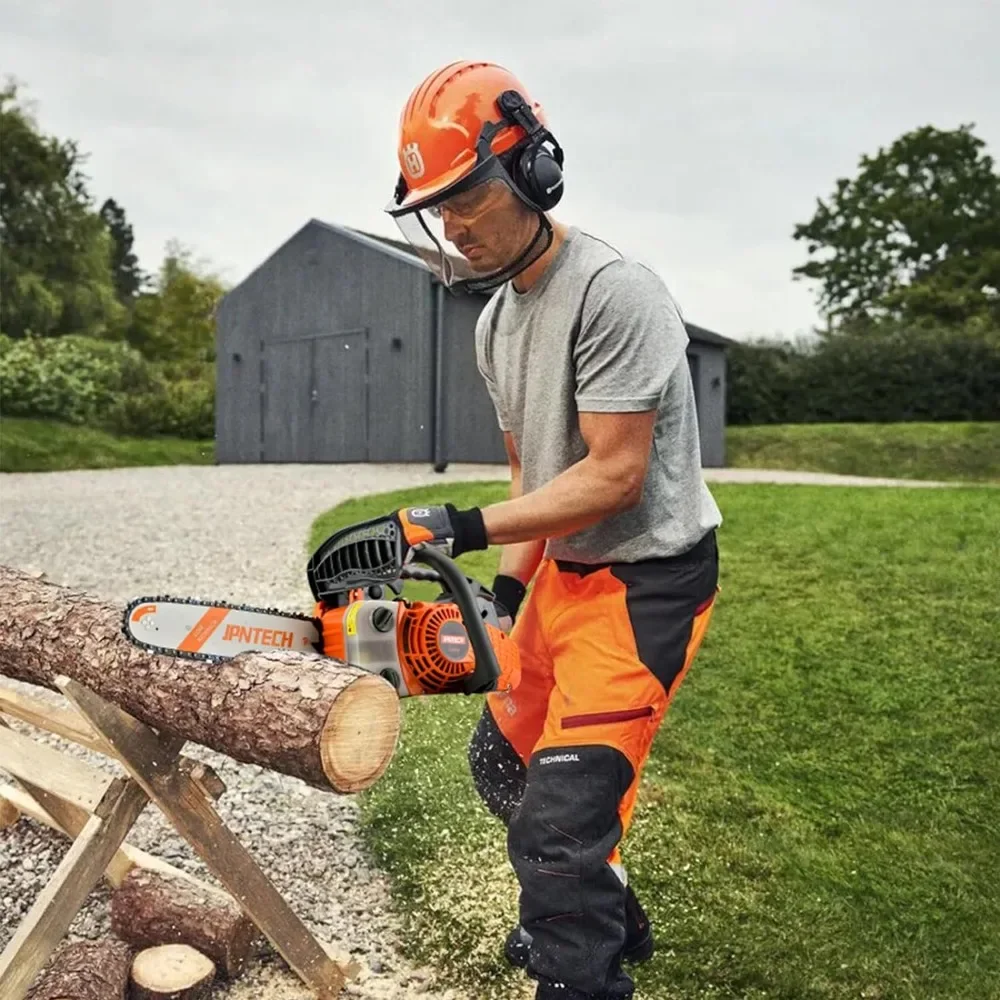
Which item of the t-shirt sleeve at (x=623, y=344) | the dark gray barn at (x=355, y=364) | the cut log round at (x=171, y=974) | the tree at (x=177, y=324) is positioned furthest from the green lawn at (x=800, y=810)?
the tree at (x=177, y=324)

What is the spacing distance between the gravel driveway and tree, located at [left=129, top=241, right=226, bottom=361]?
2177 cm

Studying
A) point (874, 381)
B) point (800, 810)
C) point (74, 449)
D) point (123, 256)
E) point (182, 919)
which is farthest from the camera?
point (123, 256)

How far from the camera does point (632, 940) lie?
2764mm

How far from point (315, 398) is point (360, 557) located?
17.6 m

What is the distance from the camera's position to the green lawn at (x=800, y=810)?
3.07 meters

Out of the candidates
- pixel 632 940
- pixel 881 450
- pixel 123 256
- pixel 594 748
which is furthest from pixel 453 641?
pixel 123 256

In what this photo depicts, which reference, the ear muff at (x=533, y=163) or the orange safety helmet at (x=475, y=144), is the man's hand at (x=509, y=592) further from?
the ear muff at (x=533, y=163)

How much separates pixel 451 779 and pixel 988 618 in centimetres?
363

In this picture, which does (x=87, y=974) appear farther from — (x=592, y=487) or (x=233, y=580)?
(x=233, y=580)

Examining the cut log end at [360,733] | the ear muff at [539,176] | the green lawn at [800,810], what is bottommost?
the green lawn at [800,810]

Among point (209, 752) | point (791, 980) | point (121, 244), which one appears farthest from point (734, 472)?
point (121, 244)

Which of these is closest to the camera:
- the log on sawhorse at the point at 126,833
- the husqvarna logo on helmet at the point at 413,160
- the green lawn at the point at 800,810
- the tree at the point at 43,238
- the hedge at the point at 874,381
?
the husqvarna logo on helmet at the point at 413,160

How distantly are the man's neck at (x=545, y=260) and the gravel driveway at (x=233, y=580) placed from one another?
1.79 m

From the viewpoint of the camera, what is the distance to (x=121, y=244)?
59.8 m
